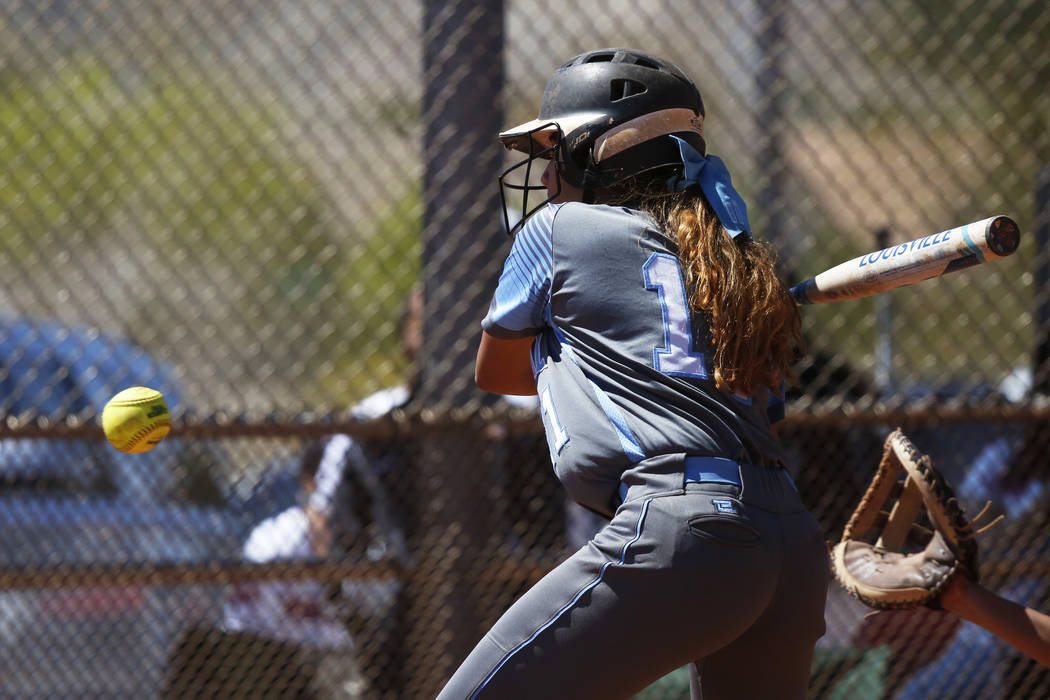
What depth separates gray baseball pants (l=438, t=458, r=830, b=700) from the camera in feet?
6.63

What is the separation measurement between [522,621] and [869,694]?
2423 millimetres

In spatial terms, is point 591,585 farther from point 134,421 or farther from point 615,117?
point 134,421

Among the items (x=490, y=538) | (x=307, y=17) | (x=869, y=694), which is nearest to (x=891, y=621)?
(x=869, y=694)

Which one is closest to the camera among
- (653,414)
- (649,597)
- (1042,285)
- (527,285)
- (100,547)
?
(649,597)

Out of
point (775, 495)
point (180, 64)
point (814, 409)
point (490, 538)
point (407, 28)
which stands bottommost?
point (814, 409)

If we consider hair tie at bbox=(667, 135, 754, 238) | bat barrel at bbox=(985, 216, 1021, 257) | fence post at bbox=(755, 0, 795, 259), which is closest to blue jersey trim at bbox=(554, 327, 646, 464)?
hair tie at bbox=(667, 135, 754, 238)

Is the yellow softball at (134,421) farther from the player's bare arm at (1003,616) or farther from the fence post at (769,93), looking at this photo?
the fence post at (769,93)

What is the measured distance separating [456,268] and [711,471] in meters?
1.87

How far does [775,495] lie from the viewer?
85.0 inches

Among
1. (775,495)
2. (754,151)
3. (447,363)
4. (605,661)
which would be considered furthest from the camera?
(754,151)

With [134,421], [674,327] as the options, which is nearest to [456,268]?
[134,421]

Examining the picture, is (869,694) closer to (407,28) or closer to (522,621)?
(522,621)

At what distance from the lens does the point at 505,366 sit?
2482 millimetres

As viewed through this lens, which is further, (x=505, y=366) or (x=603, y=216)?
(x=505, y=366)
